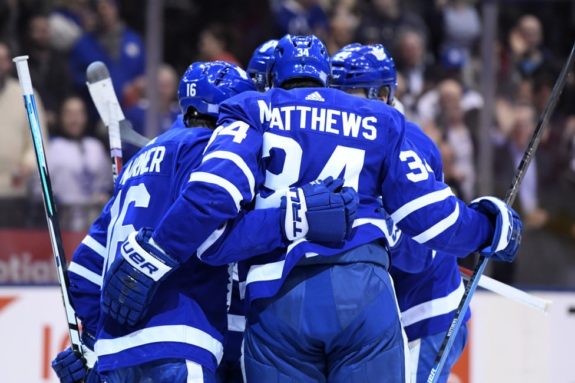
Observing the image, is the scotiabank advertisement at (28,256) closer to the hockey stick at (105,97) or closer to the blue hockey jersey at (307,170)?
the hockey stick at (105,97)

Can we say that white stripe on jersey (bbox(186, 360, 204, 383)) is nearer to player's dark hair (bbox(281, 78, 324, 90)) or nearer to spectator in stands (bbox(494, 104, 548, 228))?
player's dark hair (bbox(281, 78, 324, 90))

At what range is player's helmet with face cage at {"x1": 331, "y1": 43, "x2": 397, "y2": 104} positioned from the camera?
375cm

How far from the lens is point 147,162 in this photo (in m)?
3.21

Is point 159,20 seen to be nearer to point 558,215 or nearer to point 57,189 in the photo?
point 57,189

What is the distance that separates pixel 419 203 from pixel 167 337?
0.72 meters

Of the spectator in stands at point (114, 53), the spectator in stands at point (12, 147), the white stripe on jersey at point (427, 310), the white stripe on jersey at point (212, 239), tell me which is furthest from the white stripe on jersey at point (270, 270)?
the spectator in stands at point (114, 53)

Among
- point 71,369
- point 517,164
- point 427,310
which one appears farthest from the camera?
point 517,164

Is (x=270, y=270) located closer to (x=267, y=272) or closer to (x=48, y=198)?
(x=267, y=272)

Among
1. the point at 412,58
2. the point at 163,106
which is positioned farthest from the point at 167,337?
the point at 412,58

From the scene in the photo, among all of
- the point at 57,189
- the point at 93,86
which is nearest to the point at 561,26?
the point at 57,189

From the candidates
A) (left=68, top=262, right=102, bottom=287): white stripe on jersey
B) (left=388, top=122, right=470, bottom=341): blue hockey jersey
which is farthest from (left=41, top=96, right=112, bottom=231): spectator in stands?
(left=388, top=122, right=470, bottom=341): blue hockey jersey

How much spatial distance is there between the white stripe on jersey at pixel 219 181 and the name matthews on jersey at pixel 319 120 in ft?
0.70

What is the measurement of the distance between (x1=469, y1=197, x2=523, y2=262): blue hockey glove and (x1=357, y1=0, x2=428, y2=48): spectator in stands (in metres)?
3.62

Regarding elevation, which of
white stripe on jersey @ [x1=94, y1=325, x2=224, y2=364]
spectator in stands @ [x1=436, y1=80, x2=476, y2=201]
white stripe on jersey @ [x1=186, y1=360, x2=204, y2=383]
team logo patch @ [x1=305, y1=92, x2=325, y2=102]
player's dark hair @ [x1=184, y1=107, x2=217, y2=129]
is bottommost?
spectator in stands @ [x1=436, y1=80, x2=476, y2=201]
